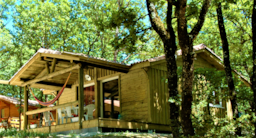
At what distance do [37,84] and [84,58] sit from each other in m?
4.71

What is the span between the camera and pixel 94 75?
12281mm

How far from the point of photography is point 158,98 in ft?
35.2

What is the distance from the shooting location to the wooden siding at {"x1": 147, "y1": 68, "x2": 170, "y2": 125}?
10493 millimetres

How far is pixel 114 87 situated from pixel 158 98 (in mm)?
2254

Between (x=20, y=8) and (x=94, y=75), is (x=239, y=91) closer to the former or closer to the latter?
(x=94, y=75)

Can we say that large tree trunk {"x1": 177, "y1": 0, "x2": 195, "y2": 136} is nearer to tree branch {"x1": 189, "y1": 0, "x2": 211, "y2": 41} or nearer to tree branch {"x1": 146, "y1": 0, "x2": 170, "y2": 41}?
tree branch {"x1": 189, "y1": 0, "x2": 211, "y2": 41}

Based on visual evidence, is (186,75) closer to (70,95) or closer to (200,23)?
(200,23)

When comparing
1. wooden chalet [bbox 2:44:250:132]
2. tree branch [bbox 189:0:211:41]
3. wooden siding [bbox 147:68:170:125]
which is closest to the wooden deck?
wooden chalet [bbox 2:44:250:132]

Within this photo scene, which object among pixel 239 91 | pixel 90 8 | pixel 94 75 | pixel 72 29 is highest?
pixel 90 8

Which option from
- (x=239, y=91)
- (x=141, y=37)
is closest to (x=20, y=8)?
(x=141, y=37)

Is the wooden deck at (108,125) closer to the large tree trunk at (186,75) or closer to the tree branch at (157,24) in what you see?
the tree branch at (157,24)

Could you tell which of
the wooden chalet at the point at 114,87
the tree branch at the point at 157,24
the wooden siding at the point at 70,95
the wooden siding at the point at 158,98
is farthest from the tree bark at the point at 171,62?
the wooden siding at the point at 70,95

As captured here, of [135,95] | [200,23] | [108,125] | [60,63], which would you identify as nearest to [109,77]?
[135,95]

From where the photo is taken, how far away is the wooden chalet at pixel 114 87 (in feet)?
30.7
